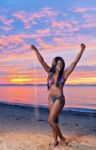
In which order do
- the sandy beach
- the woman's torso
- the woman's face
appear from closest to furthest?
the woman's face, the woman's torso, the sandy beach

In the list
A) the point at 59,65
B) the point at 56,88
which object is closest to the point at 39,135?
→ the point at 56,88

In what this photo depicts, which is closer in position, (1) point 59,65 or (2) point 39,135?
(1) point 59,65

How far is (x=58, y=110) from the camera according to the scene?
8453 millimetres

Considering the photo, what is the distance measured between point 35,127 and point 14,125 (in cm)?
50

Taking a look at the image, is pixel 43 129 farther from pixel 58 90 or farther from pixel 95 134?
pixel 58 90

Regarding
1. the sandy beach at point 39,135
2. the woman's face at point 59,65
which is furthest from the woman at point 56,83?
the sandy beach at point 39,135

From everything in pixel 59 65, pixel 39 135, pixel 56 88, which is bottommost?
pixel 39 135

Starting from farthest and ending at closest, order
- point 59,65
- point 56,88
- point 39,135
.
Result: point 39,135 < point 56,88 < point 59,65

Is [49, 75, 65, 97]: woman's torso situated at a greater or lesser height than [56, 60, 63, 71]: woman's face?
lesser

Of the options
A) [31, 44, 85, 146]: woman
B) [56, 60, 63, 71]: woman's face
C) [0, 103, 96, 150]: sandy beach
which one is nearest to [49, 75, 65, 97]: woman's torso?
[31, 44, 85, 146]: woman

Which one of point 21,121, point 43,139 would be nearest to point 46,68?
point 43,139

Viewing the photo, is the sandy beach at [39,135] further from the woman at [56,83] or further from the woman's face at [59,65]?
the woman's face at [59,65]

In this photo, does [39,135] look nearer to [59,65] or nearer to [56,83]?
[56,83]

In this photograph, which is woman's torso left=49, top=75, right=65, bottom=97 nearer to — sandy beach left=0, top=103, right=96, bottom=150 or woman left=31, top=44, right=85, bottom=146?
woman left=31, top=44, right=85, bottom=146
